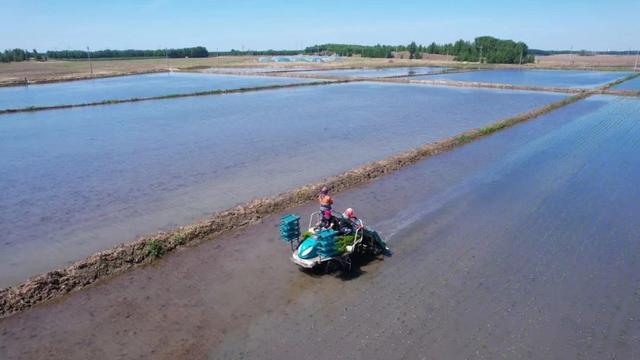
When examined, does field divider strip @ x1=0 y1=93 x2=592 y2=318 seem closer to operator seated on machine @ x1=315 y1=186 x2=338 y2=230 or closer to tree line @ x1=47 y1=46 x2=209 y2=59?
operator seated on machine @ x1=315 y1=186 x2=338 y2=230

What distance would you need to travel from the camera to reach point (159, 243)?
9.48 meters

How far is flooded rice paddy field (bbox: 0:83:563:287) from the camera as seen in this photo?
10977 mm

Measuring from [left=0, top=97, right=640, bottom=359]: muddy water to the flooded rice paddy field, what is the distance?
92.0 inches

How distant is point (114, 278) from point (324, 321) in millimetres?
3973

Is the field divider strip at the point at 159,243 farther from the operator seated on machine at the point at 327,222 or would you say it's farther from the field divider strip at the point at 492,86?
the field divider strip at the point at 492,86

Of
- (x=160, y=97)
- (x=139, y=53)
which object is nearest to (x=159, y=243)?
(x=160, y=97)

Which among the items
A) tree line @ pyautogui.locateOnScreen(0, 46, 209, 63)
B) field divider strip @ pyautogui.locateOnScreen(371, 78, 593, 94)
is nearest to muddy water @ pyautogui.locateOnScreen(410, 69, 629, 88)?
field divider strip @ pyautogui.locateOnScreen(371, 78, 593, 94)

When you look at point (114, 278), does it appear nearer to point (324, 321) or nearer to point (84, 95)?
point (324, 321)

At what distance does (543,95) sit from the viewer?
4053 centimetres

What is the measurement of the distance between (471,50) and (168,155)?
4473 inches

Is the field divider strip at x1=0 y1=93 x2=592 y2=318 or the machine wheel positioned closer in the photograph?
the field divider strip at x1=0 y1=93 x2=592 y2=318

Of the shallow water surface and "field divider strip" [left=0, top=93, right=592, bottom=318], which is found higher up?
"field divider strip" [left=0, top=93, right=592, bottom=318]

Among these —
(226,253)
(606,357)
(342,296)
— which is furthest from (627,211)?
(226,253)

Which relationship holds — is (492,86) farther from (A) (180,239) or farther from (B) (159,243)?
(B) (159,243)
